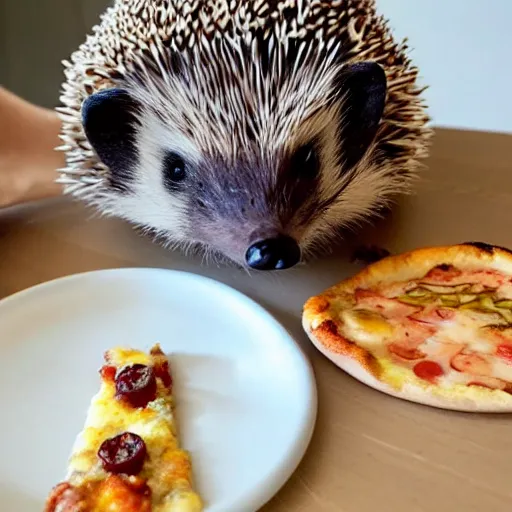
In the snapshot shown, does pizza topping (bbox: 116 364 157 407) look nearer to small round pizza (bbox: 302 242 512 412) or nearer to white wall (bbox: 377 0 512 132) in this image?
small round pizza (bbox: 302 242 512 412)

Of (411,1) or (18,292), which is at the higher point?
(411,1)

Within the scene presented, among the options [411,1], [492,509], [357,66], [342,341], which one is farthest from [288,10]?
[411,1]

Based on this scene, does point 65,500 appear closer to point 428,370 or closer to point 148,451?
point 148,451

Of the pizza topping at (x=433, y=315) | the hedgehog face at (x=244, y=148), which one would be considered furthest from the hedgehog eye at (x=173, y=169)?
the pizza topping at (x=433, y=315)

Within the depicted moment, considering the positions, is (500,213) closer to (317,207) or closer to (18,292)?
(317,207)

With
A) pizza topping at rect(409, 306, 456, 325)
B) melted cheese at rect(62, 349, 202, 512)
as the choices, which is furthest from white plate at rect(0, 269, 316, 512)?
pizza topping at rect(409, 306, 456, 325)

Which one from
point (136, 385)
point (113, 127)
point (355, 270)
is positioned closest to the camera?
point (136, 385)

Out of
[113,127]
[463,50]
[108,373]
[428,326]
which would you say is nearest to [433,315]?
[428,326]
